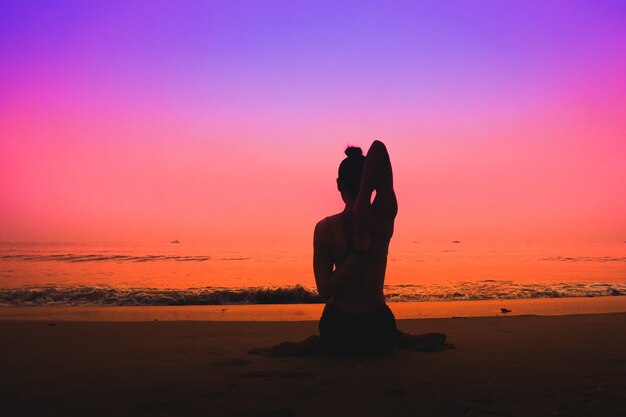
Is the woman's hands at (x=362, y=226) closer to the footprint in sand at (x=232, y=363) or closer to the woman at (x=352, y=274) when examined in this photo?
the woman at (x=352, y=274)

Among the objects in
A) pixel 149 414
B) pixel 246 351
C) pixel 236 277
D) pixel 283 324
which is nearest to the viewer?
pixel 149 414

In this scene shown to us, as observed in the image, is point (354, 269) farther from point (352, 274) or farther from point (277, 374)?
point (277, 374)

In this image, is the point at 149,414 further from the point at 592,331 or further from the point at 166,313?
the point at 166,313

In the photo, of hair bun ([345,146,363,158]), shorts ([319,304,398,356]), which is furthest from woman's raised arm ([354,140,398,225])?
shorts ([319,304,398,356])

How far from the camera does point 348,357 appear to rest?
430cm

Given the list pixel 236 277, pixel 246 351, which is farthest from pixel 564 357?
pixel 236 277

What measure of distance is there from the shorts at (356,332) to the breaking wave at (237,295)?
383 inches

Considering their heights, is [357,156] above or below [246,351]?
above

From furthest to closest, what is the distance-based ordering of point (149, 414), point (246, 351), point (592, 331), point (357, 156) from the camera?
point (592, 331) < point (246, 351) < point (357, 156) < point (149, 414)

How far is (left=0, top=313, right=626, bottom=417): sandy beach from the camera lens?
9.53 feet

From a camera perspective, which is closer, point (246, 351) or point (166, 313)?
point (246, 351)

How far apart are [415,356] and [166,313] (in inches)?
263

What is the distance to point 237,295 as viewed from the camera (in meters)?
14.7

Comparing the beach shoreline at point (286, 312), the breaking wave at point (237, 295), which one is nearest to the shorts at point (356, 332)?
the beach shoreline at point (286, 312)
